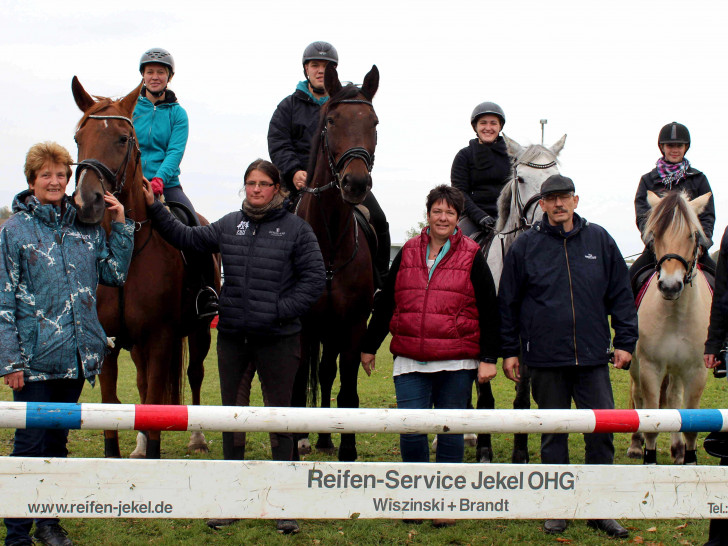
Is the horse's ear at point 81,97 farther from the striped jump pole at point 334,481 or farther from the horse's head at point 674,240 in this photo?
the horse's head at point 674,240

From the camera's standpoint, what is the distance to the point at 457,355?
488cm

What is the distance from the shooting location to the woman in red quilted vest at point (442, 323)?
4.89 m

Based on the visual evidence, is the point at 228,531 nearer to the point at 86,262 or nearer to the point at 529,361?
the point at 86,262

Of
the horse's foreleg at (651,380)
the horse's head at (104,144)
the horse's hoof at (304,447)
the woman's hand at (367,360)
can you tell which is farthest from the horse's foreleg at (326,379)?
the horse's foreleg at (651,380)

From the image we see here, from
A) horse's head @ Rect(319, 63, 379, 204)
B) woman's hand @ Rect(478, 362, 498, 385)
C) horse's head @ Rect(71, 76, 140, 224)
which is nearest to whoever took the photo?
horse's head @ Rect(71, 76, 140, 224)

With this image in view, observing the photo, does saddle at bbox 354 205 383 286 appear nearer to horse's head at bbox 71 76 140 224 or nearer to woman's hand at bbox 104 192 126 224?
horse's head at bbox 71 76 140 224

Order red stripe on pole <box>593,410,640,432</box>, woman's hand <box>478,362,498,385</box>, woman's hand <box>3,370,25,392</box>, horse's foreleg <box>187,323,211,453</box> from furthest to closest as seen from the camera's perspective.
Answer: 1. horse's foreleg <box>187,323,211,453</box>
2. woman's hand <box>478,362,498,385</box>
3. woman's hand <box>3,370,25,392</box>
4. red stripe on pole <box>593,410,640,432</box>

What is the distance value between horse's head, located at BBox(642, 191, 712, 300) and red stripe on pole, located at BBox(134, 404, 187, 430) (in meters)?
4.04

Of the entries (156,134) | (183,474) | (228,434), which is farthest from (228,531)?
(156,134)

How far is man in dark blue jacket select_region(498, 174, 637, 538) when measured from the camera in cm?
486

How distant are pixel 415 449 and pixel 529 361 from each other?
38.8 inches

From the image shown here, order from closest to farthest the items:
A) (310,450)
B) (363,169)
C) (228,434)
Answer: (228,434) → (363,169) → (310,450)

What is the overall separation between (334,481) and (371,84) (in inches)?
143

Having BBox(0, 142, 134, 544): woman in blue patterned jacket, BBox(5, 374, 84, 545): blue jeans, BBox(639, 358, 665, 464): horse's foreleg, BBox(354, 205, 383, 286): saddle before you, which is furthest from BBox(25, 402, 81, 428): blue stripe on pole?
BBox(639, 358, 665, 464): horse's foreleg
